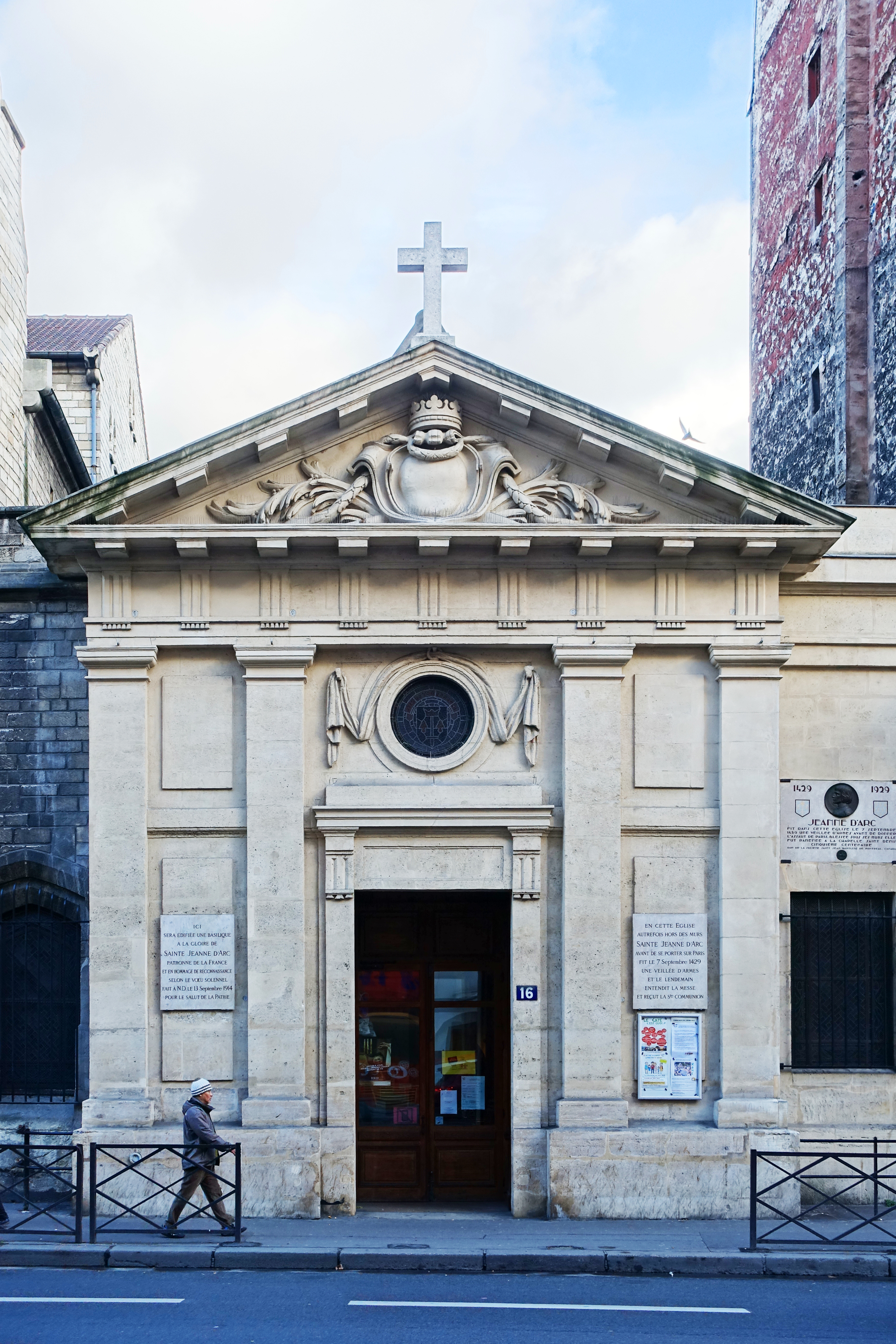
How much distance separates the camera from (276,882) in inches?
523

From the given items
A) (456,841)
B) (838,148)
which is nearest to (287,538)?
(456,841)

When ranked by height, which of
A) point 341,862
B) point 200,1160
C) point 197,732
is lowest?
point 200,1160

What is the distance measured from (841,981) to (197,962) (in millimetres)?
6934

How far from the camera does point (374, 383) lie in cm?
1319

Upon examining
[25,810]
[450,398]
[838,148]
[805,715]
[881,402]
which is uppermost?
[838,148]

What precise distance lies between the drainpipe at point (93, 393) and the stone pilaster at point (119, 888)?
13.6 metres

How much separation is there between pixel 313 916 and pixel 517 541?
4.43 metres

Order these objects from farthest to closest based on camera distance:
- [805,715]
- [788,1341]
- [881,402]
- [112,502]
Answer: [881,402] → [805,715] → [112,502] → [788,1341]

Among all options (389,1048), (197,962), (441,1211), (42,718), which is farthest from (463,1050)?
(42,718)

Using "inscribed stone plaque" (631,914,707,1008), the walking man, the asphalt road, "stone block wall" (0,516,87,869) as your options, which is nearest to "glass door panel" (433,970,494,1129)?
"inscribed stone plaque" (631,914,707,1008)

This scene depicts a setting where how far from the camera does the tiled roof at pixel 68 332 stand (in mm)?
27734

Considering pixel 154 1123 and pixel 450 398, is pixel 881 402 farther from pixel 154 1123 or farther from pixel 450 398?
pixel 154 1123

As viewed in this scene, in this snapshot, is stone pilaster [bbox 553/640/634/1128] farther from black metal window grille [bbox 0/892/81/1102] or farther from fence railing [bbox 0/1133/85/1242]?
black metal window grille [bbox 0/892/81/1102]

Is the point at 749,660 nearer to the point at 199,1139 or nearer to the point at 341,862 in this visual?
the point at 341,862
